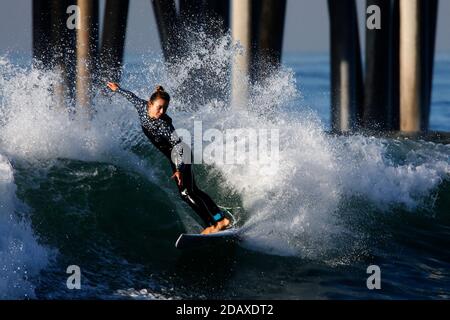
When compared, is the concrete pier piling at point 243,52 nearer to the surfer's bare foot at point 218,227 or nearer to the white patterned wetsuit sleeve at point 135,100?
the white patterned wetsuit sleeve at point 135,100

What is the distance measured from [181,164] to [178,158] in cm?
6

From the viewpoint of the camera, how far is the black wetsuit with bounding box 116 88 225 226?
30.1 ft

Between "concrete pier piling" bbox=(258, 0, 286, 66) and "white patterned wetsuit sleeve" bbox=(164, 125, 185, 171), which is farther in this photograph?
"concrete pier piling" bbox=(258, 0, 286, 66)

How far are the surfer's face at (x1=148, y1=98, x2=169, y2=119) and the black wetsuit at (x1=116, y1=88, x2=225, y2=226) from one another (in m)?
0.04

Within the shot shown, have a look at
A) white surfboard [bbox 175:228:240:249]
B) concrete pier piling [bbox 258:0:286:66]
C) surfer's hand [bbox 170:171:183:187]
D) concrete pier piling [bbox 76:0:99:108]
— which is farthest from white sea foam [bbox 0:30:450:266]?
concrete pier piling [bbox 76:0:99:108]

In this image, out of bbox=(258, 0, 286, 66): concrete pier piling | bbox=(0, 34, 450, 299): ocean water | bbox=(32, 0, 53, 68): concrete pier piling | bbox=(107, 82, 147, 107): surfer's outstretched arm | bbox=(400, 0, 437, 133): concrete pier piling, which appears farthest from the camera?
bbox=(400, 0, 437, 133): concrete pier piling

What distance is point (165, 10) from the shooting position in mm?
14867

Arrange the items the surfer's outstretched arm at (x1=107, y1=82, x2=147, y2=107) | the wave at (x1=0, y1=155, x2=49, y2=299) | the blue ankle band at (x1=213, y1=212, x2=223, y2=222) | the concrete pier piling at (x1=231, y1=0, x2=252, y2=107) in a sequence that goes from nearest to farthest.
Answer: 1. the wave at (x1=0, y1=155, x2=49, y2=299)
2. the blue ankle band at (x1=213, y1=212, x2=223, y2=222)
3. the surfer's outstretched arm at (x1=107, y1=82, x2=147, y2=107)
4. the concrete pier piling at (x1=231, y1=0, x2=252, y2=107)

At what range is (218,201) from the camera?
10734 millimetres

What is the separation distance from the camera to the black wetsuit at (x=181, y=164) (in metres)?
9.18

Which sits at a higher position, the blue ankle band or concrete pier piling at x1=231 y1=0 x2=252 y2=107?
concrete pier piling at x1=231 y1=0 x2=252 y2=107

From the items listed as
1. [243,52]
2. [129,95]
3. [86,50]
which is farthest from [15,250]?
[86,50]

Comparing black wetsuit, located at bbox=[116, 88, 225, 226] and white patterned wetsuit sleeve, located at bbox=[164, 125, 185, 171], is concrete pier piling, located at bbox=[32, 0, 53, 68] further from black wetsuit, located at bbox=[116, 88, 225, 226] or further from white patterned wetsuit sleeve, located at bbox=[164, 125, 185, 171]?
white patterned wetsuit sleeve, located at bbox=[164, 125, 185, 171]
